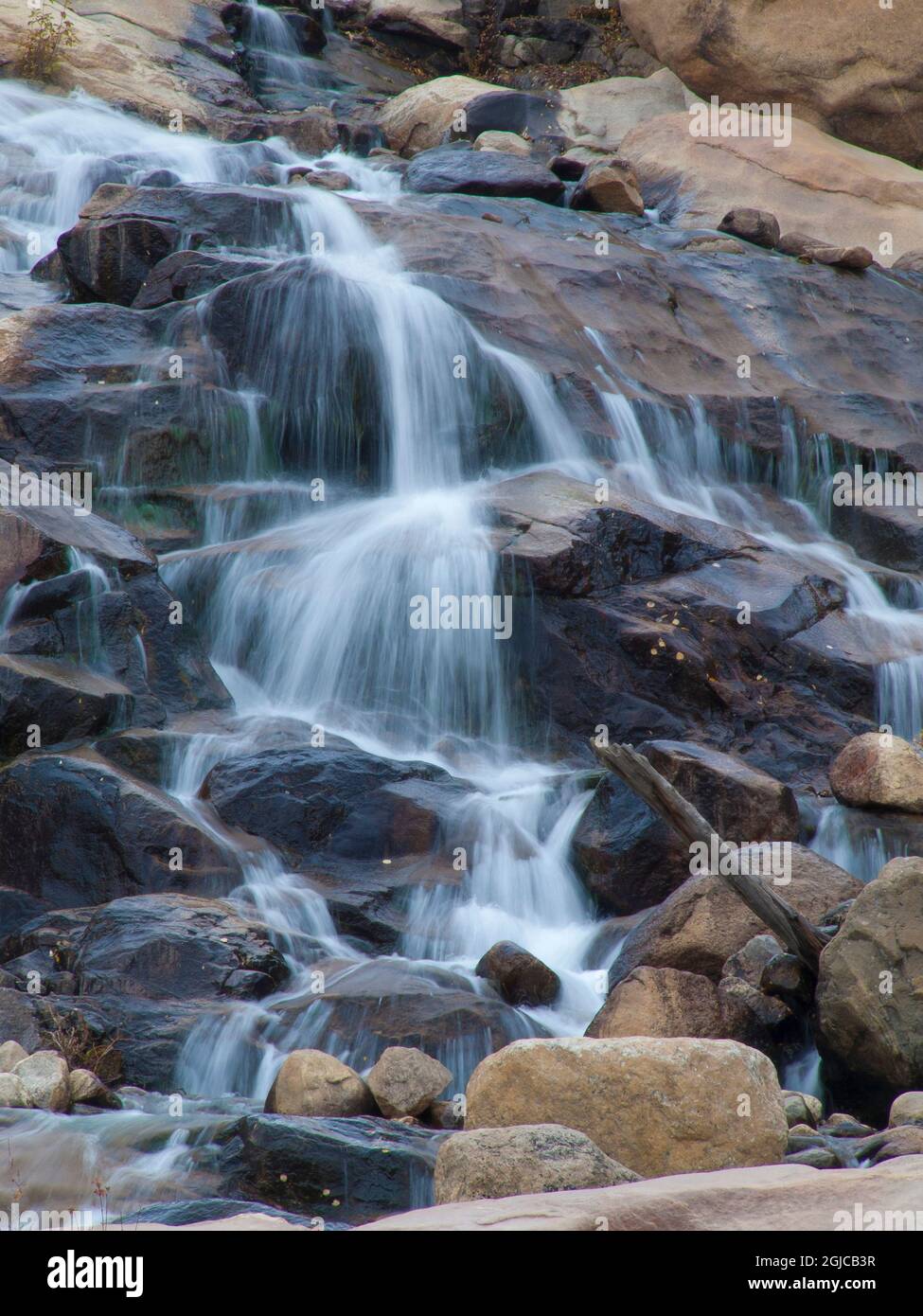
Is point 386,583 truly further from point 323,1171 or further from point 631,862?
point 323,1171

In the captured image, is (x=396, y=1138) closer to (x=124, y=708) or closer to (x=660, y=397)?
Result: (x=124, y=708)

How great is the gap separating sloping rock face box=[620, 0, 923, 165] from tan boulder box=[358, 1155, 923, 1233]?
17.4 m

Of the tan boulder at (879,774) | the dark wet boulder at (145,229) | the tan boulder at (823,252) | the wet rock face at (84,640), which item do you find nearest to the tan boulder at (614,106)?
the tan boulder at (823,252)

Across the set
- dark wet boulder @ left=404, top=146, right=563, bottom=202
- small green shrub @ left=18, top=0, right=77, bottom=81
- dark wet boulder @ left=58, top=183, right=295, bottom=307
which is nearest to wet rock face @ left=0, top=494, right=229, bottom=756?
dark wet boulder @ left=58, top=183, right=295, bottom=307

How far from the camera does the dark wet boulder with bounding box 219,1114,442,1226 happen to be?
4566 millimetres

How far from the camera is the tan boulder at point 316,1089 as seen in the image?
534 centimetres

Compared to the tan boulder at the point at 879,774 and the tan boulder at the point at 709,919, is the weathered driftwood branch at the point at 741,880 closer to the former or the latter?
the tan boulder at the point at 709,919

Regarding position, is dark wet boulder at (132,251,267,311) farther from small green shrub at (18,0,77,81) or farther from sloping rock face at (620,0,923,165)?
sloping rock face at (620,0,923,165)

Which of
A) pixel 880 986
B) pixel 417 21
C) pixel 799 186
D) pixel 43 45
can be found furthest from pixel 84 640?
pixel 417 21

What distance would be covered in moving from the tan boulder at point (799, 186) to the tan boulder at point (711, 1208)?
14.5 metres

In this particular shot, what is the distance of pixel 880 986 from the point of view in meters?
5.63

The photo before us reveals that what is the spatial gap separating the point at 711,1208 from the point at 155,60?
1876cm

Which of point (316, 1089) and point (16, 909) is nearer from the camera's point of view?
point (316, 1089)

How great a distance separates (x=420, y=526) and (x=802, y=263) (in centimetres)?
711
